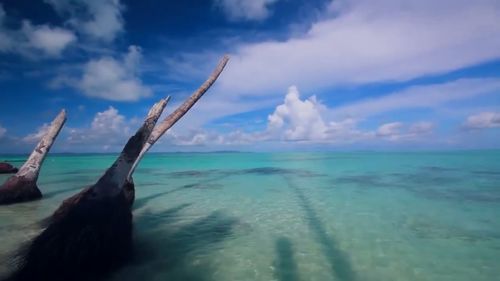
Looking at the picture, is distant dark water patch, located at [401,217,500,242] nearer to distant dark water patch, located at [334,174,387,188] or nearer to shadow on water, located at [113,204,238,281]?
shadow on water, located at [113,204,238,281]

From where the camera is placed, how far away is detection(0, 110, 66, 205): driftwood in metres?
15.1

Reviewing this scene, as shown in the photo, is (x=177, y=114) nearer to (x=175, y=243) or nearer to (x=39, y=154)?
(x=175, y=243)

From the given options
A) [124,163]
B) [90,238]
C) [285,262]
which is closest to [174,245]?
[124,163]

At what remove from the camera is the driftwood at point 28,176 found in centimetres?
1515

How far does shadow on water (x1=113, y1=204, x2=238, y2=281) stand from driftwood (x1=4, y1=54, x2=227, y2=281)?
0.58m

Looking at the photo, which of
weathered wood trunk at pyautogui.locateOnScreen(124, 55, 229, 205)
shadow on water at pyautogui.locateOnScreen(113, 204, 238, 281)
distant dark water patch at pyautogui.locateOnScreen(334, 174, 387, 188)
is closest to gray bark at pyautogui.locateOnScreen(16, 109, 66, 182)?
shadow on water at pyautogui.locateOnScreen(113, 204, 238, 281)

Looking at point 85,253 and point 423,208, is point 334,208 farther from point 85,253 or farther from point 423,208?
point 85,253

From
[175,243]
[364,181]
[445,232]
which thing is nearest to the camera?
[175,243]

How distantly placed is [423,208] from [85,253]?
1510 centimetres

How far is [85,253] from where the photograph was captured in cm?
630

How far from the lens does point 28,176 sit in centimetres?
1555

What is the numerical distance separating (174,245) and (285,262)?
3.55 m

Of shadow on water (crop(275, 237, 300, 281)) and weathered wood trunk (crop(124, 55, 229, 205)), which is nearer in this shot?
shadow on water (crop(275, 237, 300, 281))

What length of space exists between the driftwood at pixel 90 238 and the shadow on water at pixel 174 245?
58 centimetres
